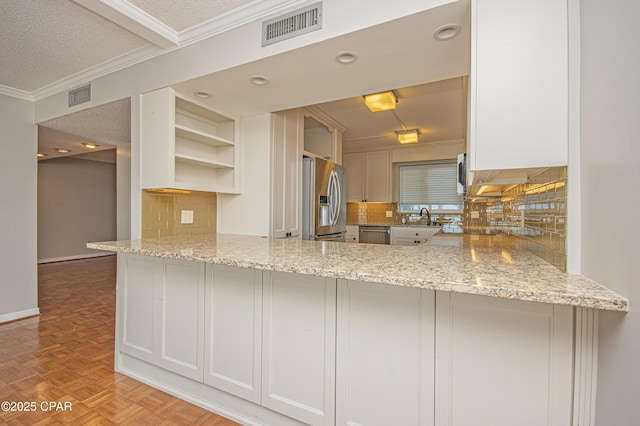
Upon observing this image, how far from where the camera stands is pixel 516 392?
1140 millimetres

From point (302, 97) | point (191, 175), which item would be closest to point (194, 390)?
point (191, 175)

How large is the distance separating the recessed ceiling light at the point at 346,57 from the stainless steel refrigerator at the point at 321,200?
1.58 meters

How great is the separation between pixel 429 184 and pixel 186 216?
4208 mm

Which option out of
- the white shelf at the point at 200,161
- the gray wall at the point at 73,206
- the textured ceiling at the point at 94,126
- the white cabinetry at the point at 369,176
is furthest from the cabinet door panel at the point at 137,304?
the gray wall at the point at 73,206

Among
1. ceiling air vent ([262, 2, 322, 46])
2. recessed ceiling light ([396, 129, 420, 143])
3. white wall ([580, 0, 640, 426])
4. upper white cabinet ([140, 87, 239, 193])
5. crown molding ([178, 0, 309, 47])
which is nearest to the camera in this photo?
white wall ([580, 0, 640, 426])

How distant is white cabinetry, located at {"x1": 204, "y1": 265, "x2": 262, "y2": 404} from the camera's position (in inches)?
65.4

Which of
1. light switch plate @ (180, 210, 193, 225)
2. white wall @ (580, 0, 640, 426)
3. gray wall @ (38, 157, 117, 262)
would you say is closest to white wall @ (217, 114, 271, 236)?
light switch plate @ (180, 210, 193, 225)

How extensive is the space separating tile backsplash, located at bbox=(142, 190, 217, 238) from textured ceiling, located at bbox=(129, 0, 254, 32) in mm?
1244

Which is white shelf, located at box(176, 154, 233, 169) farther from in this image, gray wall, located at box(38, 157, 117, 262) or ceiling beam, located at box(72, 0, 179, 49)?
gray wall, located at box(38, 157, 117, 262)

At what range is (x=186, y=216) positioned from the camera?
276cm

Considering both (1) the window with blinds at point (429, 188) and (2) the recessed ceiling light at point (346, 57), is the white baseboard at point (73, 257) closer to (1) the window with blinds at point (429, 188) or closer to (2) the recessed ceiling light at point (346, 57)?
(1) the window with blinds at point (429, 188)

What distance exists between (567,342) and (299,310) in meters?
1.08

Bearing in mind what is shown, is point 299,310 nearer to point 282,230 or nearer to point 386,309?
point 386,309

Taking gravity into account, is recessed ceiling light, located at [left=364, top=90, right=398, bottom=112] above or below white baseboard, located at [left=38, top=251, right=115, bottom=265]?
above
